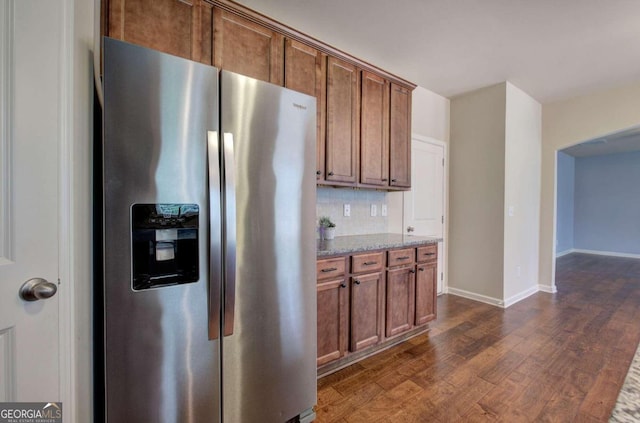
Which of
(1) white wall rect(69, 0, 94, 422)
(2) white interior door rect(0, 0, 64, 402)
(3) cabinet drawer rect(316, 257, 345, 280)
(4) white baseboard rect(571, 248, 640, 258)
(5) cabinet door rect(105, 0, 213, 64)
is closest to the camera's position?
(2) white interior door rect(0, 0, 64, 402)

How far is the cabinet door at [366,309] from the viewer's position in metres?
2.13

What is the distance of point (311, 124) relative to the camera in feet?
5.30

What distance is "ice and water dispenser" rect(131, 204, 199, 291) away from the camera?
1115 mm

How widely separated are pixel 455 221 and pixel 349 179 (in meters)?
2.29

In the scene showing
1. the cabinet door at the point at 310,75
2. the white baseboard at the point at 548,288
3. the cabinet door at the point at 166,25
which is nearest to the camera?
the cabinet door at the point at 166,25

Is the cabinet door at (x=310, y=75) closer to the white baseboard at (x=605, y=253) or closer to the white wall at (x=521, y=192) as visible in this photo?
the white wall at (x=521, y=192)

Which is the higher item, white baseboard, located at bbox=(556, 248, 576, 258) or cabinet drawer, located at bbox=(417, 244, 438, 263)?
cabinet drawer, located at bbox=(417, 244, 438, 263)

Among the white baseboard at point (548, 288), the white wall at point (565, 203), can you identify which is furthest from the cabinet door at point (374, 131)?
the white wall at point (565, 203)

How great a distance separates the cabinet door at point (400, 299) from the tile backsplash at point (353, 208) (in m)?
0.69

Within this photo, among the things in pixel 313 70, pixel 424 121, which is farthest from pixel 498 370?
pixel 424 121

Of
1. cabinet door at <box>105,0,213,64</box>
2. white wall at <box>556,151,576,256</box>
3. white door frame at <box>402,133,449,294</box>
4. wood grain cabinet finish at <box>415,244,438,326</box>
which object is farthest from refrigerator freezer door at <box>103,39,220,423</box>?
white wall at <box>556,151,576,256</box>

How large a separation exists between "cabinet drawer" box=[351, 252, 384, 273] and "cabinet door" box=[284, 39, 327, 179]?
711 millimetres

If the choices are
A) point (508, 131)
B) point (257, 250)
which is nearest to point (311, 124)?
point (257, 250)

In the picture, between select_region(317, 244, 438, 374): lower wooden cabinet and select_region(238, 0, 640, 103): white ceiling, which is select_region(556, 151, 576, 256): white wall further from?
select_region(317, 244, 438, 374): lower wooden cabinet
